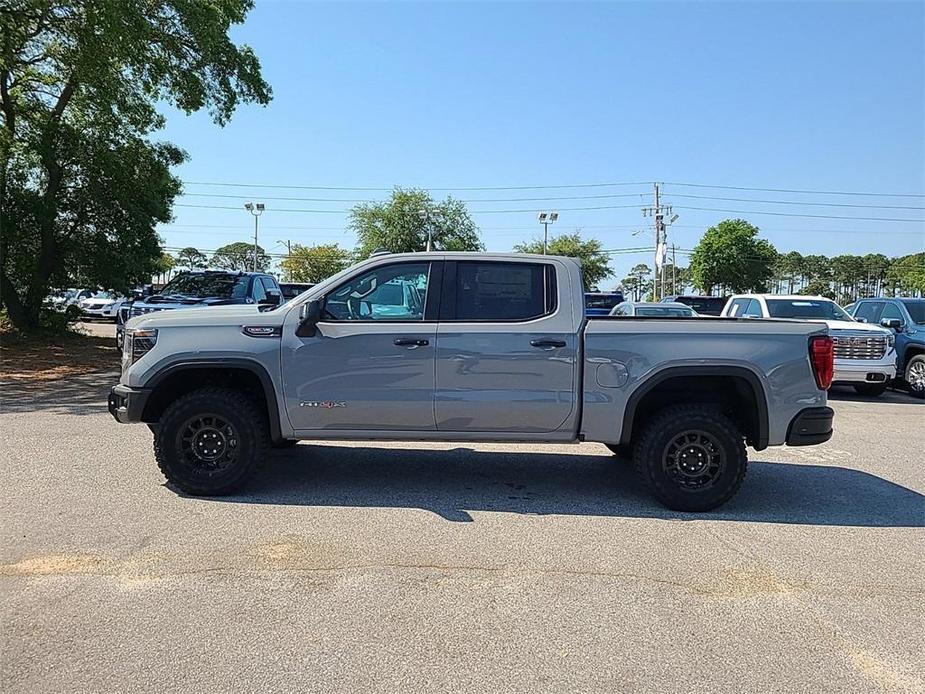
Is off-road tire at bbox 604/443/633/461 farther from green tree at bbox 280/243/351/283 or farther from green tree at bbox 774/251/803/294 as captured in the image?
green tree at bbox 774/251/803/294

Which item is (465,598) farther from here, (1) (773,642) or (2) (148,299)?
(2) (148,299)

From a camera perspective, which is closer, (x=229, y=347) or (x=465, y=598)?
(x=465, y=598)

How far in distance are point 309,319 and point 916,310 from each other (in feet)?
43.9

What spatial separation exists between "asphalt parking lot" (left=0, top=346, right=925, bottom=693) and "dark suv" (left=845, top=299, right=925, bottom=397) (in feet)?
25.5

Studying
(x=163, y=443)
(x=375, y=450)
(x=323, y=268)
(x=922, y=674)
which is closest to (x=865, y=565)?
(x=922, y=674)

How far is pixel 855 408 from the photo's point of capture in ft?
38.2

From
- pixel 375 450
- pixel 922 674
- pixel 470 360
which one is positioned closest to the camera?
pixel 922 674

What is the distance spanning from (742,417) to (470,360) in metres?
2.30

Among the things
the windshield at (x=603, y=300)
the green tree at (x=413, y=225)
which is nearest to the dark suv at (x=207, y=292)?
the windshield at (x=603, y=300)

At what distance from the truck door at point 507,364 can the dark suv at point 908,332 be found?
10.5 metres

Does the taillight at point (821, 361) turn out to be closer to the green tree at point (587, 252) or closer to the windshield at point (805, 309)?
the windshield at point (805, 309)

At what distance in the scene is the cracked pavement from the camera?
3.19m

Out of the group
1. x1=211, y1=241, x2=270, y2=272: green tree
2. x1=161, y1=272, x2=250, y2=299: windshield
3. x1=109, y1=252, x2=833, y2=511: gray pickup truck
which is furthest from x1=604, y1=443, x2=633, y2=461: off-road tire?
x1=211, y1=241, x2=270, y2=272: green tree

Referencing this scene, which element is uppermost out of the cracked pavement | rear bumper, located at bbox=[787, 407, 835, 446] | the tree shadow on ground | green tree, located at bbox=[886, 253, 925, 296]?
green tree, located at bbox=[886, 253, 925, 296]
